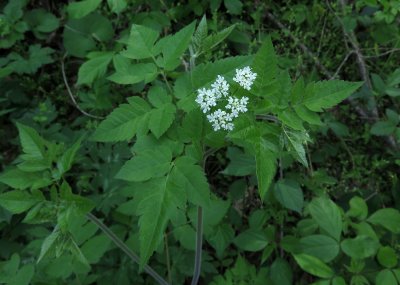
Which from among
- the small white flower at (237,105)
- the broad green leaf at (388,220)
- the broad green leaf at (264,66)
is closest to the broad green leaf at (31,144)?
the small white flower at (237,105)

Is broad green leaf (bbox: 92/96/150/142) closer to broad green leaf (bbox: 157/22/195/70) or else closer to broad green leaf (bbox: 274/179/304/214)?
broad green leaf (bbox: 157/22/195/70)

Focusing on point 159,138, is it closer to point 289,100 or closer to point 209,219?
point 289,100

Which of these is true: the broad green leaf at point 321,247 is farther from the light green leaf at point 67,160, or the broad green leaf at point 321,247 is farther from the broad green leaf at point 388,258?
the light green leaf at point 67,160

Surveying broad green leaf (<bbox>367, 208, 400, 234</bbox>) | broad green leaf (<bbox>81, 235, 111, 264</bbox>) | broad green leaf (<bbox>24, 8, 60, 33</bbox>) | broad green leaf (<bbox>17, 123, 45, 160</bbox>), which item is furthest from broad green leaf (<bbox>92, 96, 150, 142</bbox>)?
broad green leaf (<bbox>24, 8, 60, 33</bbox>)

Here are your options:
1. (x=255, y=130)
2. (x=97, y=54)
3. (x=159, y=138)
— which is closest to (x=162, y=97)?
(x=159, y=138)

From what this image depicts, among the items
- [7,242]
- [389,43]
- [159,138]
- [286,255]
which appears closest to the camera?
[159,138]

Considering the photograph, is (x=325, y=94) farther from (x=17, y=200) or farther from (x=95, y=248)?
(x=95, y=248)

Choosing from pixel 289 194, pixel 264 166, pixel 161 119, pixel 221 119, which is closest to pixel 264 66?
pixel 221 119
